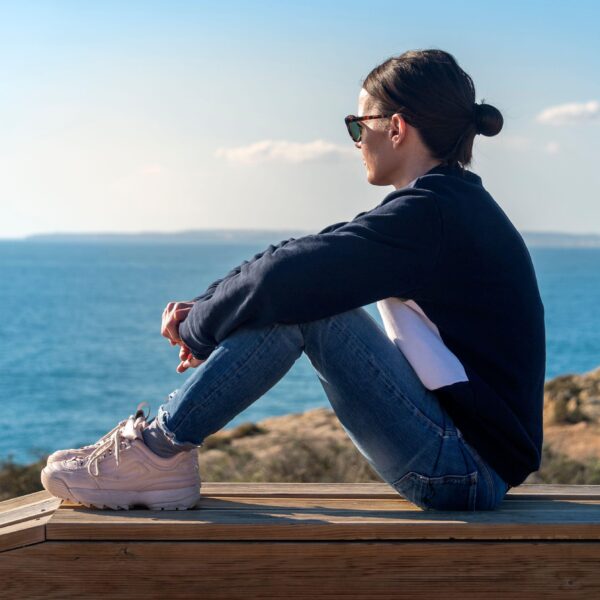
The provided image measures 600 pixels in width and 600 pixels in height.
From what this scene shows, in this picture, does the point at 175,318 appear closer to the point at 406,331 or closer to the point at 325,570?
the point at 406,331

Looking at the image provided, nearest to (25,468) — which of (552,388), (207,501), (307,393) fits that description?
(207,501)

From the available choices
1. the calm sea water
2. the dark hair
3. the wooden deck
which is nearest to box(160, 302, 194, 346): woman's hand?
the wooden deck

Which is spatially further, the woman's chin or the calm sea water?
the calm sea water

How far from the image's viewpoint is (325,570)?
2.75 meters

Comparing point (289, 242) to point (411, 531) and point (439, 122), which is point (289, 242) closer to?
point (439, 122)

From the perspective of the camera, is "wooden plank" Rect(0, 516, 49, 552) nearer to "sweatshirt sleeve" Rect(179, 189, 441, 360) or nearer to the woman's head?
"sweatshirt sleeve" Rect(179, 189, 441, 360)

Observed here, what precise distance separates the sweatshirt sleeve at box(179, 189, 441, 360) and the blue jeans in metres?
0.07

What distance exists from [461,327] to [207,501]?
0.94m

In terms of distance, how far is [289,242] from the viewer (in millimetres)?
2793

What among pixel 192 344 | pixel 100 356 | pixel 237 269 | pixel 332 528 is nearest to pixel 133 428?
pixel 192 344

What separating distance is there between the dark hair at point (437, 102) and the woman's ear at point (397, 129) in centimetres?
2

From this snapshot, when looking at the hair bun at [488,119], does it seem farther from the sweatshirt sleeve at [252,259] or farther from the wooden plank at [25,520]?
the wooden plank at [25,520]

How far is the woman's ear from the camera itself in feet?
9.52

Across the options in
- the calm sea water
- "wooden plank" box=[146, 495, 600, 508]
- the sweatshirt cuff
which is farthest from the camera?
the calm sea water
